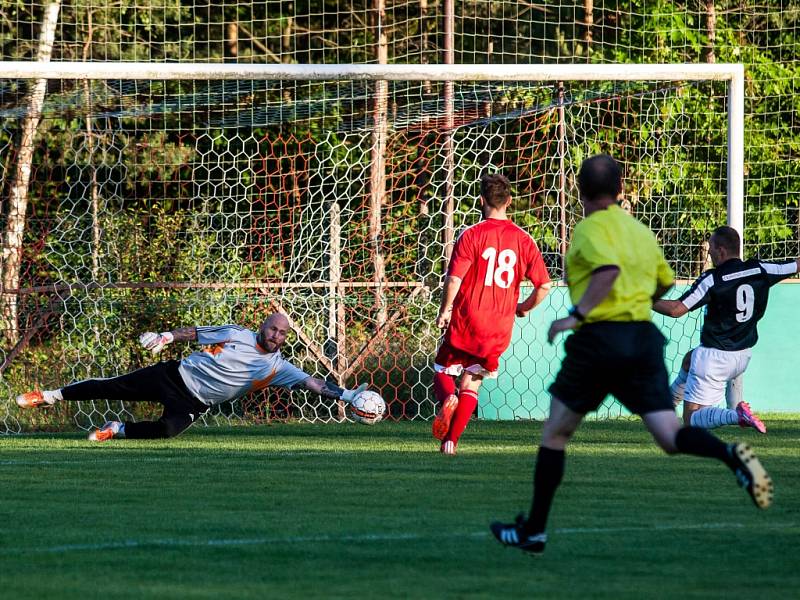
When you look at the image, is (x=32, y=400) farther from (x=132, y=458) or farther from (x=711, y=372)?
(x=711, y=372)

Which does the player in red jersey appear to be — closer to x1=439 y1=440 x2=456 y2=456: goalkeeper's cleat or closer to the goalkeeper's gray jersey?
x1=439 y1=440 x2=456 y2=456: goalkeeper's cleat

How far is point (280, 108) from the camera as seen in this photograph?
1374 cm

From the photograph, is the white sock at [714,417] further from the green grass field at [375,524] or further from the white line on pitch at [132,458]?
the white line on pitch at [132,458]

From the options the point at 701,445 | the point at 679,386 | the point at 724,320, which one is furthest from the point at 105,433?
the point at 701,445

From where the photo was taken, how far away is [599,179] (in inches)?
223

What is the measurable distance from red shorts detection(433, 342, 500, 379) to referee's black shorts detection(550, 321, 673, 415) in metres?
3.89

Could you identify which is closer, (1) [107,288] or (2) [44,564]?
(2) [44,564]

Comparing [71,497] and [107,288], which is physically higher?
[107,288]

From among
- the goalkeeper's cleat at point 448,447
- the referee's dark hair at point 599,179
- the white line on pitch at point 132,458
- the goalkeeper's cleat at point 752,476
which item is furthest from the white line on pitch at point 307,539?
the white line on pitch at point 132,458

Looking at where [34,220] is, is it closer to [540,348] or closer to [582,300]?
[540,348]

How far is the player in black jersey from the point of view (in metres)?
10.2

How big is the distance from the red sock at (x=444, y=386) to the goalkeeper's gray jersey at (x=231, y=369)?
192 cm

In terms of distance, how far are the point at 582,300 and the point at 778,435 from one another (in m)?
6.24

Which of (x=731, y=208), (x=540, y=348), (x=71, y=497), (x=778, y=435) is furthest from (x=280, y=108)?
(x=71, y=497)
